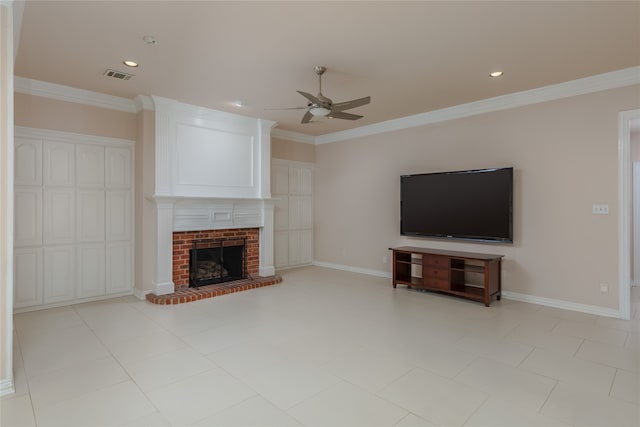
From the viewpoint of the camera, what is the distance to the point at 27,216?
4.29 meters

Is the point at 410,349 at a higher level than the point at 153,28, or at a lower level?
lower

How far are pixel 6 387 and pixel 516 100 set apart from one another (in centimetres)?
607

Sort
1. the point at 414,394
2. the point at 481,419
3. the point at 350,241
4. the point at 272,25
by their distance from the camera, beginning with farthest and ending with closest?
the point at 350,241, the point at 272,25, the point at 414,394, the point at 481,419

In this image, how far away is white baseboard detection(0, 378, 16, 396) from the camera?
2.38 meters

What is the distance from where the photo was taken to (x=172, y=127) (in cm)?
507

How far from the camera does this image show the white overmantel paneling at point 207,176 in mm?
4930

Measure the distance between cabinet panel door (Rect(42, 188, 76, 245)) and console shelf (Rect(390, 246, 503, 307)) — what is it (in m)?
4.66

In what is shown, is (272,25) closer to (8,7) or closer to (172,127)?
(8,7)

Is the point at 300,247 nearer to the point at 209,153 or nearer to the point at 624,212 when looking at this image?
the point at 209,153

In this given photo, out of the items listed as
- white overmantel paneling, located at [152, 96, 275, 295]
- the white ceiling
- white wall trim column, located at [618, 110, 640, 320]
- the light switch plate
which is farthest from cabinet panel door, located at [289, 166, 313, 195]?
white wall trim column, located at [618, 110, 640, 320]

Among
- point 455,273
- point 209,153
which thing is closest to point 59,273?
point 209,153

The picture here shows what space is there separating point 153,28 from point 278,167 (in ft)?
13.2

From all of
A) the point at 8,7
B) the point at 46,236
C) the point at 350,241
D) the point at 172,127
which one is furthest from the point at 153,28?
the point at 350,241

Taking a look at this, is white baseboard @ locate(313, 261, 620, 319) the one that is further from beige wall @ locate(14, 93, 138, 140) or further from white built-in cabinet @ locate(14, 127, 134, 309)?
beige wall @ locate(14, 93, 138, 140)
